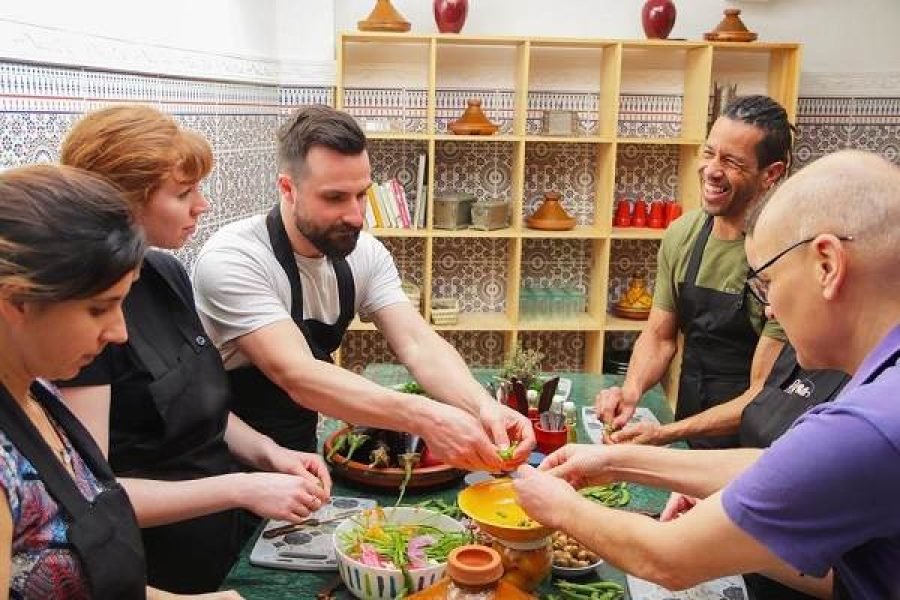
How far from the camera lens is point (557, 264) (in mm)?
5691

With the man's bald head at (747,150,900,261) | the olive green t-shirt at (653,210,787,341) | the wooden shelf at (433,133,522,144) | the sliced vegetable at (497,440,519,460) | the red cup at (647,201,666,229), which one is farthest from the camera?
the red cup at (647,201,666,229)

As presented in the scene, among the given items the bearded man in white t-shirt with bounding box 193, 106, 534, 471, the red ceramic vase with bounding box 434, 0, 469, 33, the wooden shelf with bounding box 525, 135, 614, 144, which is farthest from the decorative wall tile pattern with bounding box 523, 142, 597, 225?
the bearded man in white t-shirt with bounding box 193, 106, 534, 471

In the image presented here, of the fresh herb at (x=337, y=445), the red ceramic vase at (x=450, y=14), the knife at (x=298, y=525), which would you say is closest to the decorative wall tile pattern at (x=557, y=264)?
the red ceramic vase at (x=450, y=14)

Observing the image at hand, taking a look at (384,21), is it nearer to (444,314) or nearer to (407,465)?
(444,314)

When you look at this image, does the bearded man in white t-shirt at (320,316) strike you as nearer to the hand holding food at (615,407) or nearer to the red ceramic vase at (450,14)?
the hand holding food at (615,407)

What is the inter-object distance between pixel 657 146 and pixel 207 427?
4.21 metres

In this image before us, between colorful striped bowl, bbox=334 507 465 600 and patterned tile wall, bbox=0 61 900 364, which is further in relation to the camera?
patterned tile wall, bbox=0 61 900 364

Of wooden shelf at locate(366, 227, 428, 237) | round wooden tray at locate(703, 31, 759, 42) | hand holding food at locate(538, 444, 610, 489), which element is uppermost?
round wooden tray at locate(703, 31, 759, 42)

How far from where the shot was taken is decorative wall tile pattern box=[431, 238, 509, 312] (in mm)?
5641

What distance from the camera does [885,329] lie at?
1.34 m

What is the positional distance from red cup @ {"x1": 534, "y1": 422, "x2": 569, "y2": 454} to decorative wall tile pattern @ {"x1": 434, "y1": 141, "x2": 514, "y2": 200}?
3.26 meters

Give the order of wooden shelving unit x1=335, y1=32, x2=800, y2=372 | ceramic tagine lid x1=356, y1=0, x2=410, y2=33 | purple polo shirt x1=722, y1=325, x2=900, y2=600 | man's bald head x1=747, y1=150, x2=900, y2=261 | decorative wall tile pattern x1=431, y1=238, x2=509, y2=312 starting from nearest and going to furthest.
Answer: purple polo shirt x1=722, y1=325, x2=900, y2=600 < man's bald head x1=747, y1=150, x2=900, y2=261 < ceramic tagine lid x1=356, y1=0, x2=410, y2=33 < wooden shelving unit x1=335, y1=32, x2=800, y2=372 < decorative wall tile pattern x1=431, y1=238, x2=509, y2=312

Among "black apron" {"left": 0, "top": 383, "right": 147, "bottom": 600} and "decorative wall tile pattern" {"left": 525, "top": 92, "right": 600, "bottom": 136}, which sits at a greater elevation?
"decorative wall tile pattern" {"left": 525, "top": 92, "right": 600, "bottom": 136}

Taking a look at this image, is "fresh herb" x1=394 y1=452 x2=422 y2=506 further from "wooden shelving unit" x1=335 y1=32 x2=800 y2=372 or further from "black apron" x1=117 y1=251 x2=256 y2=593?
"wooden shelving unit" x1=335 y1=32 x2=800 y2=372
